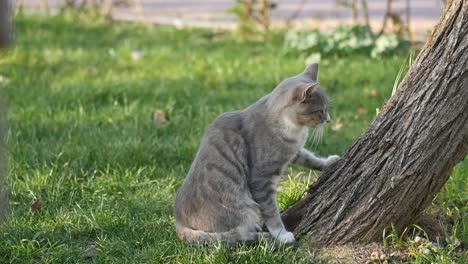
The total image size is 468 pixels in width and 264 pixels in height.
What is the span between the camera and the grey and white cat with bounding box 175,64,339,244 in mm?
3768

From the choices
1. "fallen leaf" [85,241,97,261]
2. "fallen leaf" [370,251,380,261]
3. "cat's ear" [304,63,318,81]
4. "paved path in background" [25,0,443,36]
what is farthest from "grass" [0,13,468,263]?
"paved path in background" [25,0,443,36]

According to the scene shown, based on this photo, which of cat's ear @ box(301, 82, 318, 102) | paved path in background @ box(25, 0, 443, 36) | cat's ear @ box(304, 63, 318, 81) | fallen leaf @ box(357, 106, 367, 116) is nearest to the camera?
cat's ear @ box(301, 82, 318, 102)

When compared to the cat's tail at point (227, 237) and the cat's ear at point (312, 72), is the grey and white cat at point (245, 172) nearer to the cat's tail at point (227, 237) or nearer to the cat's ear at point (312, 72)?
the cat's tail at point (227, 237)

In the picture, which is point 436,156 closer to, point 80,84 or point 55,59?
point 80,84

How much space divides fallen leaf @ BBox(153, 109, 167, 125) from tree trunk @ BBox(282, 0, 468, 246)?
2.43m

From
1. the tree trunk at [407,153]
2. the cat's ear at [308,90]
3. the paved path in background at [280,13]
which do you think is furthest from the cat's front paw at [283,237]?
the paved path in background at [280,13]

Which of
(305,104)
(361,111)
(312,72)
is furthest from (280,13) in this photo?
(305,104)

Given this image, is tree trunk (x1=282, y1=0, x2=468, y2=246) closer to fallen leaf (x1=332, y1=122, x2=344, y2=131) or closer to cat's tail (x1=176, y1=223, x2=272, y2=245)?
cat's tail (x1=176, y1=223, x2=272, y2=245)

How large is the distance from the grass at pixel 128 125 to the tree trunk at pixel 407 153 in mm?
249

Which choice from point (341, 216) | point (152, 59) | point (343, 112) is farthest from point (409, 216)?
point (152, 59)

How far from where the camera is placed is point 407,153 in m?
3.52

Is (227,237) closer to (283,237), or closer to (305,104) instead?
(283,237)

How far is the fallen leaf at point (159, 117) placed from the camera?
19.8ft

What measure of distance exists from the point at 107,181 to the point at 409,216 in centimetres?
203
